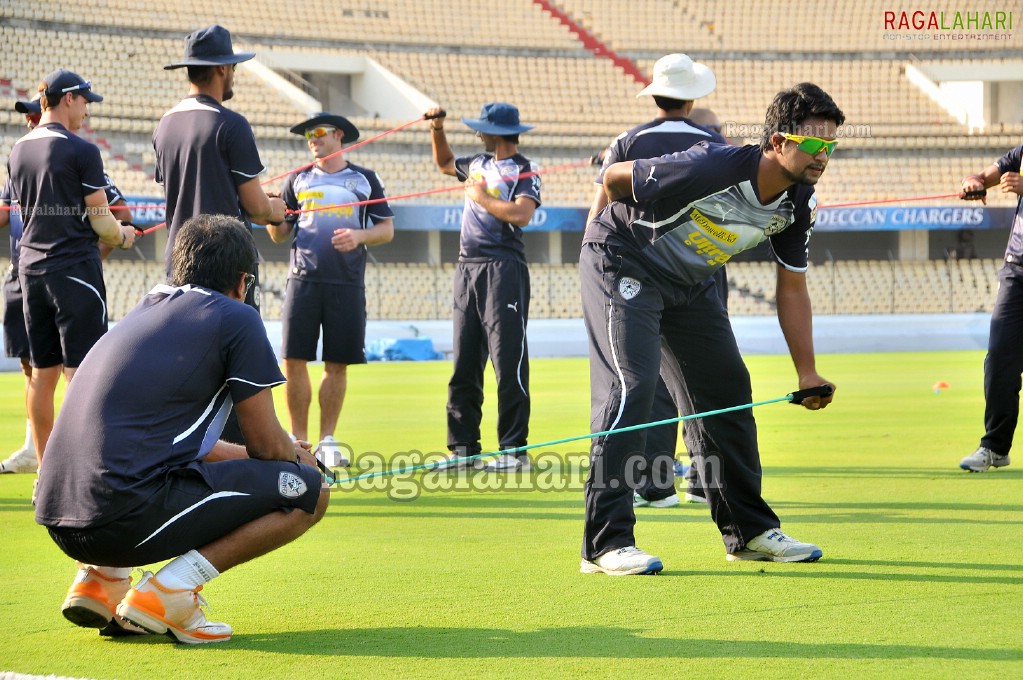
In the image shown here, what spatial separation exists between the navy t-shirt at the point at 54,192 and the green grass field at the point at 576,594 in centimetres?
124

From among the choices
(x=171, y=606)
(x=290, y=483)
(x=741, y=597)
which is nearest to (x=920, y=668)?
(x=741, y=597)

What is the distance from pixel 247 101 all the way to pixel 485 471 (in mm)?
22885

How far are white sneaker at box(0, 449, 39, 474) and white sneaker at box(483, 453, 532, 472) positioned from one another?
8.53 feet

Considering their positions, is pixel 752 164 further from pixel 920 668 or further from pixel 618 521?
pixel 920 668

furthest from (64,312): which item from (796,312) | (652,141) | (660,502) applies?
(796,312)

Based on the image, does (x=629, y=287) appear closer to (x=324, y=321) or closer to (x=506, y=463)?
(x=506, y=463)

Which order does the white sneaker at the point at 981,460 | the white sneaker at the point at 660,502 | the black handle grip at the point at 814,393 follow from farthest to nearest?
the white sneaker at the point at 981,460 < the white sneaker at the point at 660,502 < the black handle grip at the point at 814,393

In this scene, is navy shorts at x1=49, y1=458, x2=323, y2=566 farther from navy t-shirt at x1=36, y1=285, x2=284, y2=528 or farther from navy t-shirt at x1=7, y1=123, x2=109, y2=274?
navy t-shirt at x1=7, y1=123, x2=109, y2=274

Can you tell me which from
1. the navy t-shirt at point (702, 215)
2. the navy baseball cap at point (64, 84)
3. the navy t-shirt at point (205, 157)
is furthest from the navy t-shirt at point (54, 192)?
the navy t-shirt at point (702, 215)

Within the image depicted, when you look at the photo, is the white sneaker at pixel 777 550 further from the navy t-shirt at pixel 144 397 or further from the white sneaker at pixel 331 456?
the white sneaker at pixel 331 456

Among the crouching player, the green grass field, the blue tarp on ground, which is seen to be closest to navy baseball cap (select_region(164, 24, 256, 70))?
the crouching player

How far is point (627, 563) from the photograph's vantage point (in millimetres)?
4402

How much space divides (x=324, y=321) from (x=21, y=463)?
1910 millimetres

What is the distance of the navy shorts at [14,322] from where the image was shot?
714cm
